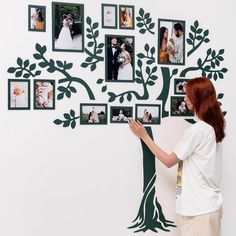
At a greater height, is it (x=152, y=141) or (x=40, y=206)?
(x=152, y=141)

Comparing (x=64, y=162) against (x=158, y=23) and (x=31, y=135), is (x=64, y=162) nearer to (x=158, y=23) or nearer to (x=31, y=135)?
(x=31, y=135)

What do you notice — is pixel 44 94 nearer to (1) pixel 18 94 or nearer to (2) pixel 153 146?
(1) pixel 18 94

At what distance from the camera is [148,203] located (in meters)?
2.53

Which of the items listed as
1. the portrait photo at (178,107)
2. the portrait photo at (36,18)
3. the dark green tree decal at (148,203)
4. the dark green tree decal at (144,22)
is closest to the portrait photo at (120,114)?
the dark green tree decal at (148,203)

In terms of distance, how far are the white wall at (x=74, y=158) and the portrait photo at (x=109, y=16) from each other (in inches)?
1.4

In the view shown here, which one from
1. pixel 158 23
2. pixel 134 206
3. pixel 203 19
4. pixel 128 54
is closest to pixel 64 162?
pixel 134 206

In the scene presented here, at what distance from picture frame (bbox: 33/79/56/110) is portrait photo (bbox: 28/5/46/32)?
0.29 metres

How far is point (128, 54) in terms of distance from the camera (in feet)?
8.12

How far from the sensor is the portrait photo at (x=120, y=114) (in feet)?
8.04

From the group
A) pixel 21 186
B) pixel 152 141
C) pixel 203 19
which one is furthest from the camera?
pixel 203 19

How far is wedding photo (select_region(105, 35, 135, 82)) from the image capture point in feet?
8.00

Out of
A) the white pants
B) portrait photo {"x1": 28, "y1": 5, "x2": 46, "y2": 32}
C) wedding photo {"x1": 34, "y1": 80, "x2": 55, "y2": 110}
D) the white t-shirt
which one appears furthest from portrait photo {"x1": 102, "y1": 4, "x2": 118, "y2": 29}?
the white pants

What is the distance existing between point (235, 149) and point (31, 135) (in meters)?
1.31

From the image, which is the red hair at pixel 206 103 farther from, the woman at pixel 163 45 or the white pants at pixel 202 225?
the white pants at pixel 202 225
